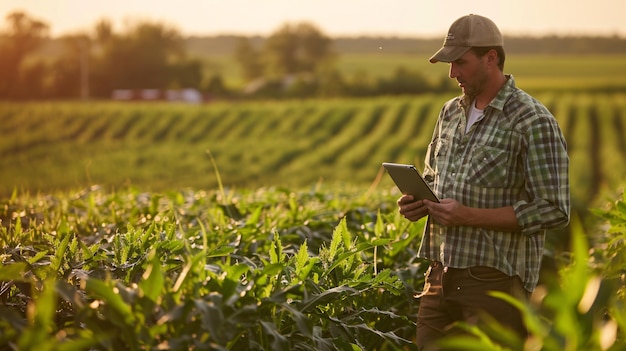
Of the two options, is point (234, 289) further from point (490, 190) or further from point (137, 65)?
point (137, 65)

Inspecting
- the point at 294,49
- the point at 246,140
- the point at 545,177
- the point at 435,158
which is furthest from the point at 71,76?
the point at 545,177

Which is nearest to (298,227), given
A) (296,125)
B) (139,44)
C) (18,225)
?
(18,225)

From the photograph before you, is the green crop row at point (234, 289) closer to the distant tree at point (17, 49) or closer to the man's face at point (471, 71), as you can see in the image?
the man's face at point (471, 71)

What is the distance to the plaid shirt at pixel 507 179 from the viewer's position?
4.11 meters

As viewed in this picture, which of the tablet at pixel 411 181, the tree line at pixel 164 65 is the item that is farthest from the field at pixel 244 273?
the tree line at pixel 164 65

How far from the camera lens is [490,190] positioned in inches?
169

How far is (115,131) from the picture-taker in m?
55.5

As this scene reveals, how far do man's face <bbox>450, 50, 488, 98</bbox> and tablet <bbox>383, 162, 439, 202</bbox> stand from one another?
1.55ft

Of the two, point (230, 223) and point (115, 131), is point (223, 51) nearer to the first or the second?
point (115, 131)

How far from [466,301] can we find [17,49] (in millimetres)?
93512

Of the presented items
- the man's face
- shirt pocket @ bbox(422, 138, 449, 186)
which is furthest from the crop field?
the man's face

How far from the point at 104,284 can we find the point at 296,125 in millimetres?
53827

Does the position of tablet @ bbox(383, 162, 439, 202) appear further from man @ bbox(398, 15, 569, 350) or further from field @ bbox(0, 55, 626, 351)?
field @ bbox(0, 55, 626, 351)

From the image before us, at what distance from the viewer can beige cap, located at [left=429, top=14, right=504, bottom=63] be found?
4.25 metres
